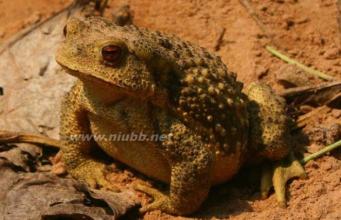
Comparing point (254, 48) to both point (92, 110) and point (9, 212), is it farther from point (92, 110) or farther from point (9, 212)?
point (9, 212)

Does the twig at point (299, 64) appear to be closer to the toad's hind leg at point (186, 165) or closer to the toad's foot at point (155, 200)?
the toad's hind leg at point (186, 165)

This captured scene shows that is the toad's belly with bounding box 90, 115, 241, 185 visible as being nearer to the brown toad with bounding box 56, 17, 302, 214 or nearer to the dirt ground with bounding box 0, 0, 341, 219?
the brown toad with bounding box 56, 17, 302, 214

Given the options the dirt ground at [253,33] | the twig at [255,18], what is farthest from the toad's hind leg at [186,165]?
the twig at [255,18]

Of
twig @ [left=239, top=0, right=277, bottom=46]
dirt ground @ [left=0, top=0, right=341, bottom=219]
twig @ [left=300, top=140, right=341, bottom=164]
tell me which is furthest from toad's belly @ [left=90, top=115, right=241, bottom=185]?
twig @ [left=239, top=0, right=277, bottom=46]

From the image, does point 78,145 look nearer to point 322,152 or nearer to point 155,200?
point 155,200

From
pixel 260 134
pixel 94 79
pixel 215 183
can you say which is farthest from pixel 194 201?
pixel 94 79

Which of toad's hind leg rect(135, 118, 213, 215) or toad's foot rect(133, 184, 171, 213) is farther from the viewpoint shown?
toad's foot rect(133, 184, 171, 213)

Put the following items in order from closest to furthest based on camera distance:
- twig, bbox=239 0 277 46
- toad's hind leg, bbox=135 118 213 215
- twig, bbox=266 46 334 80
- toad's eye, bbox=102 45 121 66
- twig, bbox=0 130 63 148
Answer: toad's eye, bbox=102 45 121 66, toad's hind leg, bbox=135 118 213 215, twig, bbox=0 130 63 148, twig, bbox=266 46 334 80, twig, bbox=239 0 277 46

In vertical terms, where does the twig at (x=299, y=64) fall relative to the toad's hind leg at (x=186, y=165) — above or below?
above

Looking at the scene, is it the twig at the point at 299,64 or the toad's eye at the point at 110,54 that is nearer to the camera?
the toad's eye at the point at 110,54
